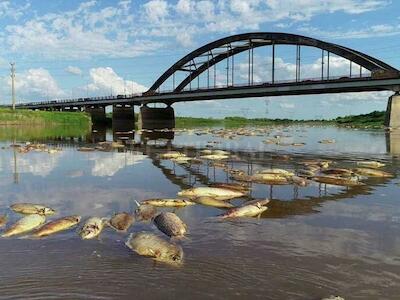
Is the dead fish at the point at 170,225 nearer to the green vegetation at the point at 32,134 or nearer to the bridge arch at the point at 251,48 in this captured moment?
the green vegetation at the point at 32,134

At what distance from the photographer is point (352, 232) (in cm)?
859

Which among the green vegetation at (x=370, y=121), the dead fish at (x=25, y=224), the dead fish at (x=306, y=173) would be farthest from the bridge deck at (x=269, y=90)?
the dead fish at (x=25, y=224)

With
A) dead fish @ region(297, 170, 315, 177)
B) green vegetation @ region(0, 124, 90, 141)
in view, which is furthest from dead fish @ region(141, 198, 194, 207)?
green vegetation @ region(0, 124, 90, 141)

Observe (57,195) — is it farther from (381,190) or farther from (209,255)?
(381,190)

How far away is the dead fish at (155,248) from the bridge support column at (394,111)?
70.2 meters

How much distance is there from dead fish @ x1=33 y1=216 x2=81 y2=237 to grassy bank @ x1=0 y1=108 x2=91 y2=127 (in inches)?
3357

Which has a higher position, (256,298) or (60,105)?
(60,105)

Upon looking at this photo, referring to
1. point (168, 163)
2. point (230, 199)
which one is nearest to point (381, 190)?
point (230, 199)

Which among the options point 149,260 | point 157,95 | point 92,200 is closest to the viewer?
point 149,260

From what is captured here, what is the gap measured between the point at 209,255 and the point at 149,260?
1.00 m

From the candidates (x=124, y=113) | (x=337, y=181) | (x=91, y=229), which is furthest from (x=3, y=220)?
(x=124, y=113)

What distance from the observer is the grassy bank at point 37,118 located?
87.4m

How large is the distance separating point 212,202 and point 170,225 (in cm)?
271

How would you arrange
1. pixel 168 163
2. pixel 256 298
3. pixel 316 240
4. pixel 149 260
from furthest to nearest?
pixel 168 163
pixel 316 240
pixel 149 260
pixel 256 298
